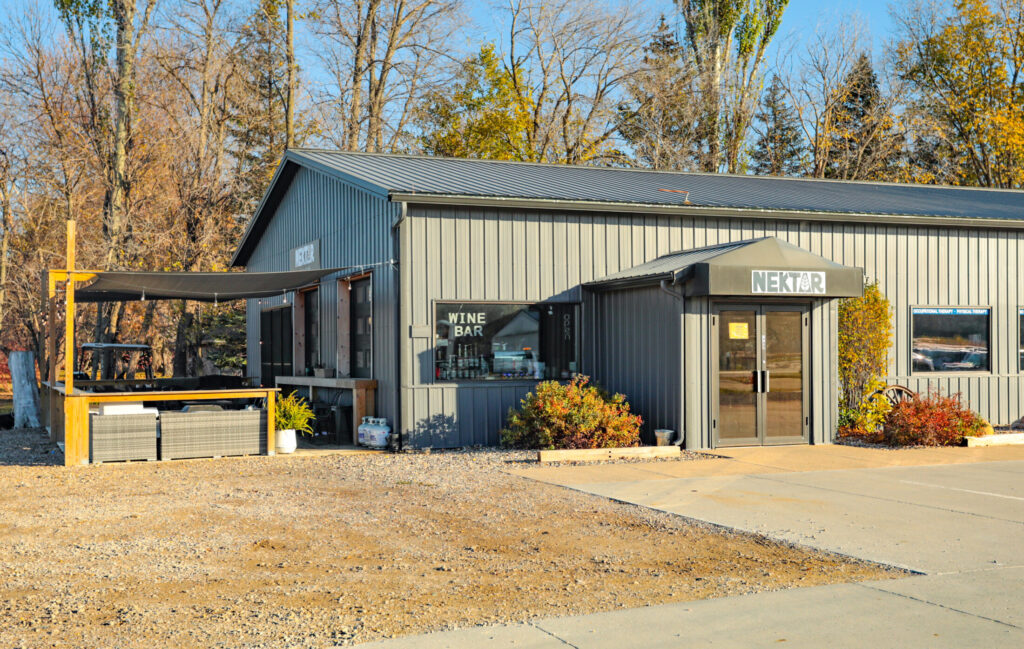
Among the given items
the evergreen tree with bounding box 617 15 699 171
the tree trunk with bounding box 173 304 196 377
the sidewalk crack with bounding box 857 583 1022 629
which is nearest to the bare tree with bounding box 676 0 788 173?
the evergreen tree with bounding box 617 15 699 171

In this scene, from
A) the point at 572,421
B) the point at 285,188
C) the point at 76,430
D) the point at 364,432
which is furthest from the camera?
the point at 285,188

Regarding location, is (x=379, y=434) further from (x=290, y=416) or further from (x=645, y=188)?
(x=645, y=188)

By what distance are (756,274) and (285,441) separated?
6.59 m

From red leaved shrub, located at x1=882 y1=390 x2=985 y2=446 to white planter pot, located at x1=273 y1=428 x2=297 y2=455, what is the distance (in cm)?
818

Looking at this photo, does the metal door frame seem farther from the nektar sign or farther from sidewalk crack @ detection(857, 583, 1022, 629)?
sidewalk crack @ detection(857, 583, 1022, 629)

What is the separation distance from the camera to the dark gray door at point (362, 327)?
15.1 meters

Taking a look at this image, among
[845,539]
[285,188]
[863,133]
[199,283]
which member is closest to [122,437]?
[199,283]

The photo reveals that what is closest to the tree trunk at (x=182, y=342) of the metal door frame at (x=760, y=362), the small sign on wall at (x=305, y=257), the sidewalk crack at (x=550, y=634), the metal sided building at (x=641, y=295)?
the small sign on wall at (x=305, y=257)

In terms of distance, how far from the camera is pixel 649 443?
13781mm

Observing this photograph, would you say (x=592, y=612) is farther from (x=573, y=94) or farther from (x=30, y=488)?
(x=573, y=94)

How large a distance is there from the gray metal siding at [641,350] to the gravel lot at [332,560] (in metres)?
3.43

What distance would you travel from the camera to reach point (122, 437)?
494 inches

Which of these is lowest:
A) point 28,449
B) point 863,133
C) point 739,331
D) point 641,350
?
point 28,449

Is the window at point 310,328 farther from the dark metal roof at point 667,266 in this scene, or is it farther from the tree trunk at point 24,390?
the dark metal roof at point 667,266
